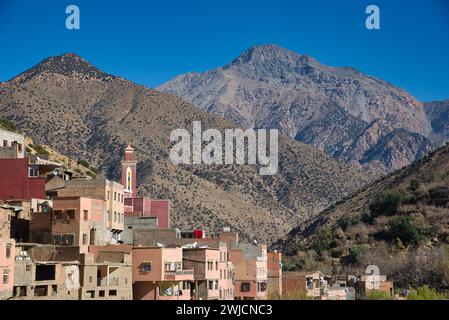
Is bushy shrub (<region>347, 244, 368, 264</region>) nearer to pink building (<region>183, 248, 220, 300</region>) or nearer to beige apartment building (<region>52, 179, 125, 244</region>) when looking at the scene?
beige apartment building (<region>52, 179, 125, 244</region>)

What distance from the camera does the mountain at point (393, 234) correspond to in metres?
85.8

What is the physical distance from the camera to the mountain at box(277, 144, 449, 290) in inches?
3376

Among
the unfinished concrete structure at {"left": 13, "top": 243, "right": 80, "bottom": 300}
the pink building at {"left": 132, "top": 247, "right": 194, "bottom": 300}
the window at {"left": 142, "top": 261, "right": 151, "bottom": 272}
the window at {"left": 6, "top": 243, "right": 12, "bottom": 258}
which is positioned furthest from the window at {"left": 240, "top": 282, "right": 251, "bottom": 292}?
the window at {"left": 6, "top": 243, "right": 12, "bottom": 258}

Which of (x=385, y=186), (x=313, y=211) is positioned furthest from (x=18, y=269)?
(x=313, y=211)

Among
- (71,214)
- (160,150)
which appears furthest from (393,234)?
(71,214)

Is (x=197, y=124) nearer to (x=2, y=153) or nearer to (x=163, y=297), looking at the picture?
(x=2, y=153)

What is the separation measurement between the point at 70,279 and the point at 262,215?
9210 cm

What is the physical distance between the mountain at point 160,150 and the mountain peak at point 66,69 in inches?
8.1

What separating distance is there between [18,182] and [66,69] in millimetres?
124829

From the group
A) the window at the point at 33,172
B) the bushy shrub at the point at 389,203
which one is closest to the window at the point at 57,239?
the window at the point at 33,172

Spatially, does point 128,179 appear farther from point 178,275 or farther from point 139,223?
point 178,275

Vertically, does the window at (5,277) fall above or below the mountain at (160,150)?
below

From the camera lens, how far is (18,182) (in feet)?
179

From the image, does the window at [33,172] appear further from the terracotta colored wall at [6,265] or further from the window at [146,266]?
the terracotta colored wall at [6,265]
